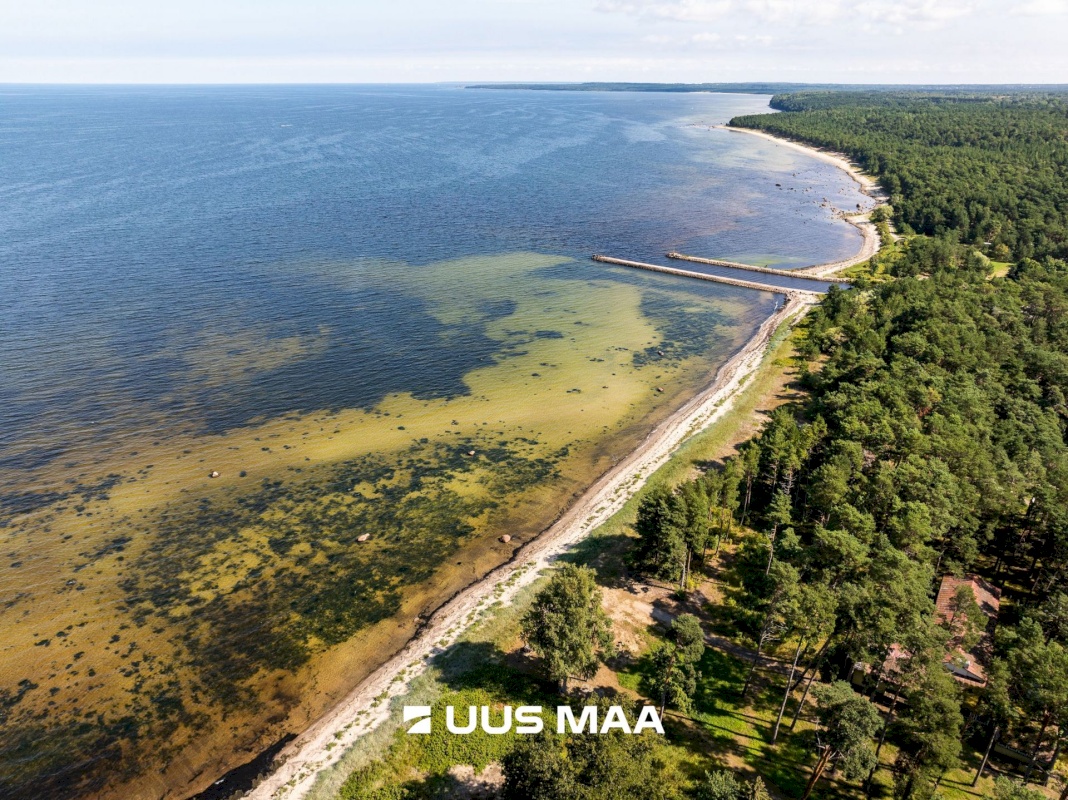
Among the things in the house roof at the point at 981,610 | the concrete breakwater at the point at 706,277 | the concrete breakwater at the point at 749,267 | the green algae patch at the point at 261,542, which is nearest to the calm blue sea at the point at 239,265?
the green algae patch at the point at 261,542

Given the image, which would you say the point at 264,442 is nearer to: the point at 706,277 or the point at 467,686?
the point at 467,686

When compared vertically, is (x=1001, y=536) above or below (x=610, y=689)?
above

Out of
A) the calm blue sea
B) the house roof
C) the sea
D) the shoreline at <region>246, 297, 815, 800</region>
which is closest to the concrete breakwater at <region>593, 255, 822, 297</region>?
the sea

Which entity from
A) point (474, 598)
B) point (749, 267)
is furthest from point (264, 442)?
point (749, 267)

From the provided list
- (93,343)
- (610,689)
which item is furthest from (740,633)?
(93,343)

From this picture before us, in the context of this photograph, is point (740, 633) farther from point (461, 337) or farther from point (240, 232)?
point (240, 232)

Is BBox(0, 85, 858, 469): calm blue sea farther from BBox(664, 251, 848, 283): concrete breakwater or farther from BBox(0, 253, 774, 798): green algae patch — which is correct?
BBox(664, 251, 848, 283): concrete breakwater
